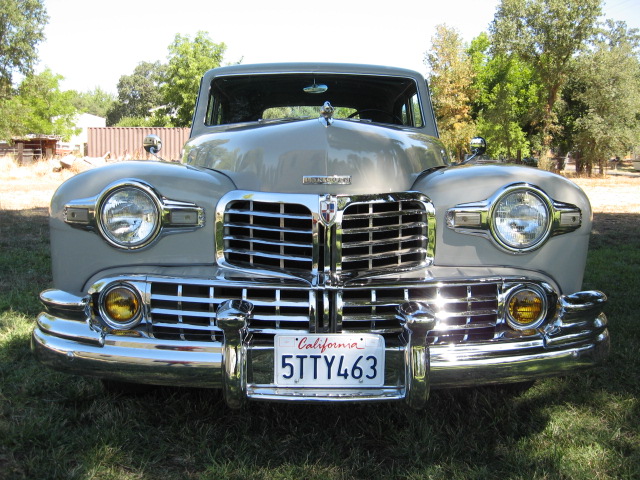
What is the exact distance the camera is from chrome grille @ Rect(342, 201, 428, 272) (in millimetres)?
2088

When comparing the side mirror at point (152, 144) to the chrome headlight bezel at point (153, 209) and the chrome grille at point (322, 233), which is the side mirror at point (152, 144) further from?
the chrome grille at point (322, 233)

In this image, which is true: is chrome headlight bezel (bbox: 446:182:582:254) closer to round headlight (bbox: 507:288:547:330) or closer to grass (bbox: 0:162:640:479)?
round headlight (bbox: 507:288:547:330)

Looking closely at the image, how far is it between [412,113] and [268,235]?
70.6 inches

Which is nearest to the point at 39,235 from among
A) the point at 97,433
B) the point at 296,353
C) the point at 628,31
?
the point at 97,433

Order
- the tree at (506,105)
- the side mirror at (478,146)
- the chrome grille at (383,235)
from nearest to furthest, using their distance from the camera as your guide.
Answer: the chrome grille at (383,235), the side mirror at (478,146), the tree at (506,105)

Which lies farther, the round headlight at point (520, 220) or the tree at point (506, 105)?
the tree at point (506, 105)

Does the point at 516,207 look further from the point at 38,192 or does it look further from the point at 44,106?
the point at 44,106

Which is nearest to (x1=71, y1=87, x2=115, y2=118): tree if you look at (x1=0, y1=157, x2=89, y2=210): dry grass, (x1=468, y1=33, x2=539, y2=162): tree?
(x1=468, y1=33, x2=539, y2=162): tree

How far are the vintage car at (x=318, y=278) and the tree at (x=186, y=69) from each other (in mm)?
27422

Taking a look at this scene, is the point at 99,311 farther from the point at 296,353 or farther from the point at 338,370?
the point at 338,370

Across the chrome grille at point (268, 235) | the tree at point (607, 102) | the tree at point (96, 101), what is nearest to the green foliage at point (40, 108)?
the tree at point (607, 102)

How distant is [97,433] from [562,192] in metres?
2.11

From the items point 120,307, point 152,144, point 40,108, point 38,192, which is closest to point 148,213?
point 120,307

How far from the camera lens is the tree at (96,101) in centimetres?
8794
